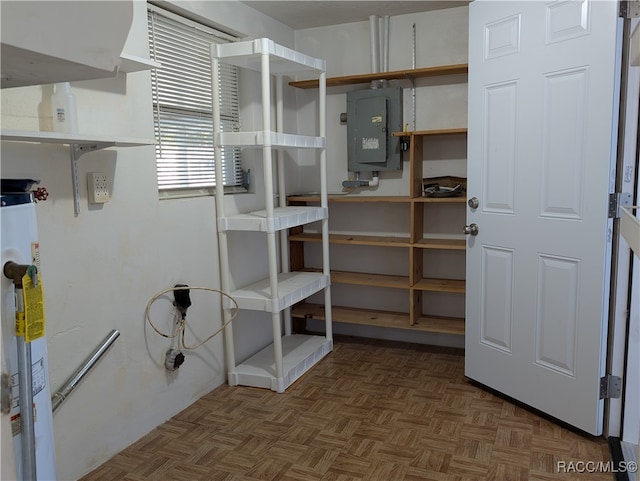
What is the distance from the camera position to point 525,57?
2561 millimetres

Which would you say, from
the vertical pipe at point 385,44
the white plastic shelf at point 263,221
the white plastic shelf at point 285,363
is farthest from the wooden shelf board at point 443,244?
the vertical pipe at point 385,44

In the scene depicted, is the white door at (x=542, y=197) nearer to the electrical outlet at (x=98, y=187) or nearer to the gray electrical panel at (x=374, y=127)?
the gray electrical panel at (x=374, y=127)

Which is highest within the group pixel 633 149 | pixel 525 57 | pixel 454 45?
pixel 454 45

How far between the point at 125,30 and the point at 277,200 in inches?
104

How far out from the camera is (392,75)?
3494mm

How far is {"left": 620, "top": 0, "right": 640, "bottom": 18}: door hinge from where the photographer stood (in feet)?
6.96

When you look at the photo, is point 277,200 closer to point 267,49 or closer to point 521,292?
point 267,49

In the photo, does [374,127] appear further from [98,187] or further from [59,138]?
[59,138]

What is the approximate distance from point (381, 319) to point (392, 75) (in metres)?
1.71

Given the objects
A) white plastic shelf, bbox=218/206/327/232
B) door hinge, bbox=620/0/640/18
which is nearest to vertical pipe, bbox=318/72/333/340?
white plastic shelf, bbox=218/206/327/232

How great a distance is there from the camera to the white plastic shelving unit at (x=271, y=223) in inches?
111

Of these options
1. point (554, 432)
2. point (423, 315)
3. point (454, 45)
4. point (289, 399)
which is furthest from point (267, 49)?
point (554, 432)

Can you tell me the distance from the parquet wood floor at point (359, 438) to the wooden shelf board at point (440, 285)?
55cm

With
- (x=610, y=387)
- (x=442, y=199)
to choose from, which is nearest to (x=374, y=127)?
(x=442, y=199)
